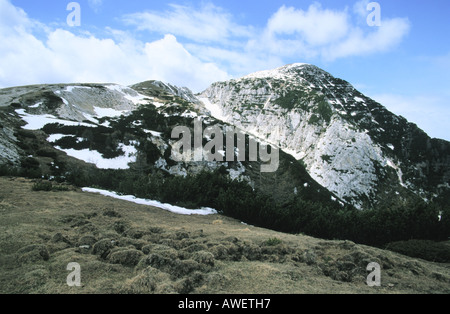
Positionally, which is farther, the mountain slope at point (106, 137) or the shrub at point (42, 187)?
the mountain slope at point (106, 137)

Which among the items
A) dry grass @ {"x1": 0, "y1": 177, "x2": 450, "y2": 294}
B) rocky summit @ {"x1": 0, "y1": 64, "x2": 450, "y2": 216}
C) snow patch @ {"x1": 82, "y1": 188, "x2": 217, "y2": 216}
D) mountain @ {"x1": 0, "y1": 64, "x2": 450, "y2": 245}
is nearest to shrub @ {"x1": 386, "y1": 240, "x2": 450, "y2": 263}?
dry grass @ {"x1": 0, "y1": 177, "x2": 450, "y2": 294}

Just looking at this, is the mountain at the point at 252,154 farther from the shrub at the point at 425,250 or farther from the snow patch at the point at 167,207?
the shrub at the point at 425,250

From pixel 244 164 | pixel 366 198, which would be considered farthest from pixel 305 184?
pixel 366 198

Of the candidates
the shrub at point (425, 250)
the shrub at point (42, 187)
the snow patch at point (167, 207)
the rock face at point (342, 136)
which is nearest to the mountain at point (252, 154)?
the rock face at point (342, 136)

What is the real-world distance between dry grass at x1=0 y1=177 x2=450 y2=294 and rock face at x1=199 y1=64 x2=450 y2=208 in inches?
2935

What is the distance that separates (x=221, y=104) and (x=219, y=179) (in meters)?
157

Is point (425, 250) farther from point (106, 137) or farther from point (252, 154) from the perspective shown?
point (252, 154)

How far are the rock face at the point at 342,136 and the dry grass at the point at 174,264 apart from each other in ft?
245

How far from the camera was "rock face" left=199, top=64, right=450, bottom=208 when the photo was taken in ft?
324

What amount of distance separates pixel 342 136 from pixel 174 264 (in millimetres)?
116222

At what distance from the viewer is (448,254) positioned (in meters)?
10.8

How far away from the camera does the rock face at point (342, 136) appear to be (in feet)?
324

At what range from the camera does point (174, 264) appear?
6551 millimetres

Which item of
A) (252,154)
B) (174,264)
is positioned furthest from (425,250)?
(252,154)
